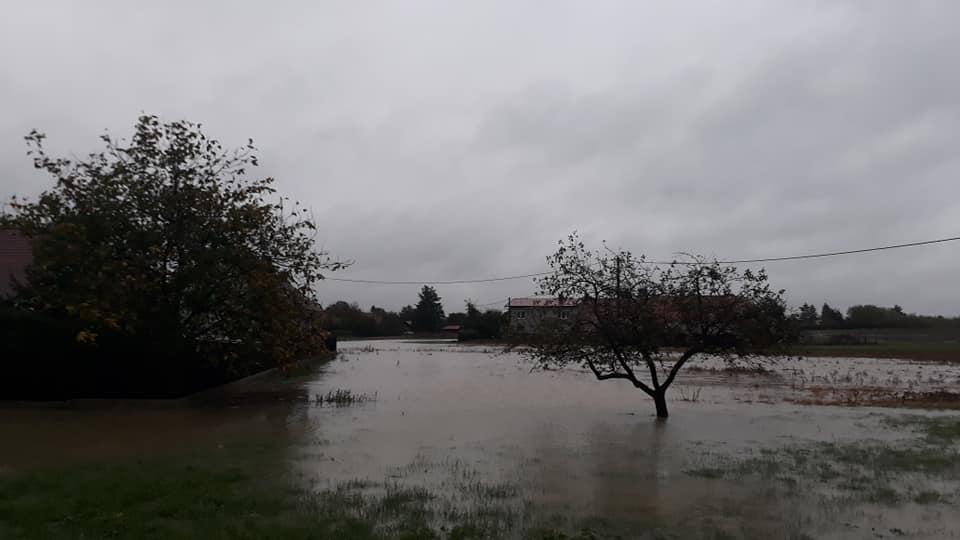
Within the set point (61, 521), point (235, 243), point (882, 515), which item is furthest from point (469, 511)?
point (235, 243)

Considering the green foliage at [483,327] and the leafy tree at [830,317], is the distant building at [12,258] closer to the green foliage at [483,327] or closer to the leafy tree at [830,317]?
the green foliage at [483,327]

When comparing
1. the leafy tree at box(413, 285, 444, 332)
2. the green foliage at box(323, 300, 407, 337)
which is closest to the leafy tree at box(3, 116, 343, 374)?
the green foliage at box(323, 300, 407, 337)

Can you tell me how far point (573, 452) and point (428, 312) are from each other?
106 meters

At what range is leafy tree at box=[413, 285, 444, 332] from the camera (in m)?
117

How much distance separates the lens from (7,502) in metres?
7.45

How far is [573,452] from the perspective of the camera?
39.6ft

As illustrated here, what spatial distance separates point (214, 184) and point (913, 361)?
42416 millimetres

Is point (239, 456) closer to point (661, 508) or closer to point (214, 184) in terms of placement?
point (661, 508)

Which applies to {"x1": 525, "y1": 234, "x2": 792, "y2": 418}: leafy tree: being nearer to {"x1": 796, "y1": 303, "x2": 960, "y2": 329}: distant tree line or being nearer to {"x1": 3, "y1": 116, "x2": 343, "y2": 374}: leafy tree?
{"x1": 3, "y1": 116, "x2": 343, "y2": 374}: leafy tree

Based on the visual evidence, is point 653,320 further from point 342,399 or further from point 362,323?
point 362,323

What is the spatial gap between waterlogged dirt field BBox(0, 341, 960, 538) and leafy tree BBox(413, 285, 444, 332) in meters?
92.6

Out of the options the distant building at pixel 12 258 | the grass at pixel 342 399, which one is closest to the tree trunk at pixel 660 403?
the grass at pixel 342 399

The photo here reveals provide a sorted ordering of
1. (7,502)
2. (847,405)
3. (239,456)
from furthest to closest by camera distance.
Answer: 1. (847,405)
2. (239,456)
3. (7,502)

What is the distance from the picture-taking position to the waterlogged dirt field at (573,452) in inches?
296
